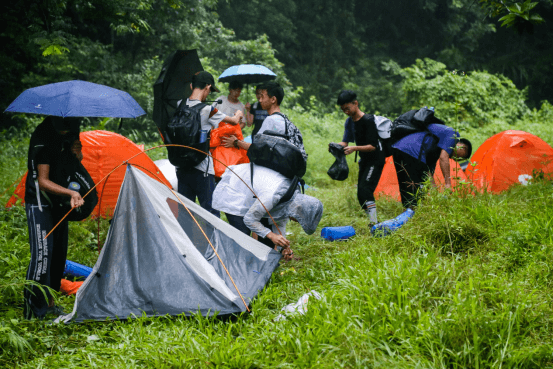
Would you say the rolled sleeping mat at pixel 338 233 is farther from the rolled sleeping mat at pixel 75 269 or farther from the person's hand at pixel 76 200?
the person's hand at pixel 76 200

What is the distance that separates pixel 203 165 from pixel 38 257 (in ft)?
4.79

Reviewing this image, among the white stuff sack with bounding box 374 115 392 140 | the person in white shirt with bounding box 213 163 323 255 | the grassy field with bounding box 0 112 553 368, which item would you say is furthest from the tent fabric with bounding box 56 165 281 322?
the white stuff sack with bounding box 374 115 392 140

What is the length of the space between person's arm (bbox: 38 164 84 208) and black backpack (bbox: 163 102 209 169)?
3.40 feet

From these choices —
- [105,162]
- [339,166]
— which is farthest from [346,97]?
[105,162]

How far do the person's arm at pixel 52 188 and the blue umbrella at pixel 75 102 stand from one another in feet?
1.18

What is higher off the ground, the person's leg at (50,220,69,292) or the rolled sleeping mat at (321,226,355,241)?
the person's leg at (50,220,69,292)

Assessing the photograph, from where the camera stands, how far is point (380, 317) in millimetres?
2385

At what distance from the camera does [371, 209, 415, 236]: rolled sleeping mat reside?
3.96 metres

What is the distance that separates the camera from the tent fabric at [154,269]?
289cm

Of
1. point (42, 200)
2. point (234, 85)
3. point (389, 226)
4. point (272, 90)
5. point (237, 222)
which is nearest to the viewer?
point (42, 200)

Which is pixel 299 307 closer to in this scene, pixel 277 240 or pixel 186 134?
pixel 277 240

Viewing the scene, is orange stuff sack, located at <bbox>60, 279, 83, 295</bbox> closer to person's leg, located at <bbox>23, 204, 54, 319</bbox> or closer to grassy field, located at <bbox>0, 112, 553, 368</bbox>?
grassy field, located at <bbox>0, 112, 553, 368</bbox>

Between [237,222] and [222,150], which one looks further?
[222,150]

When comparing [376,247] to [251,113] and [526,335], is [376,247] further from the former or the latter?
[251,113]
